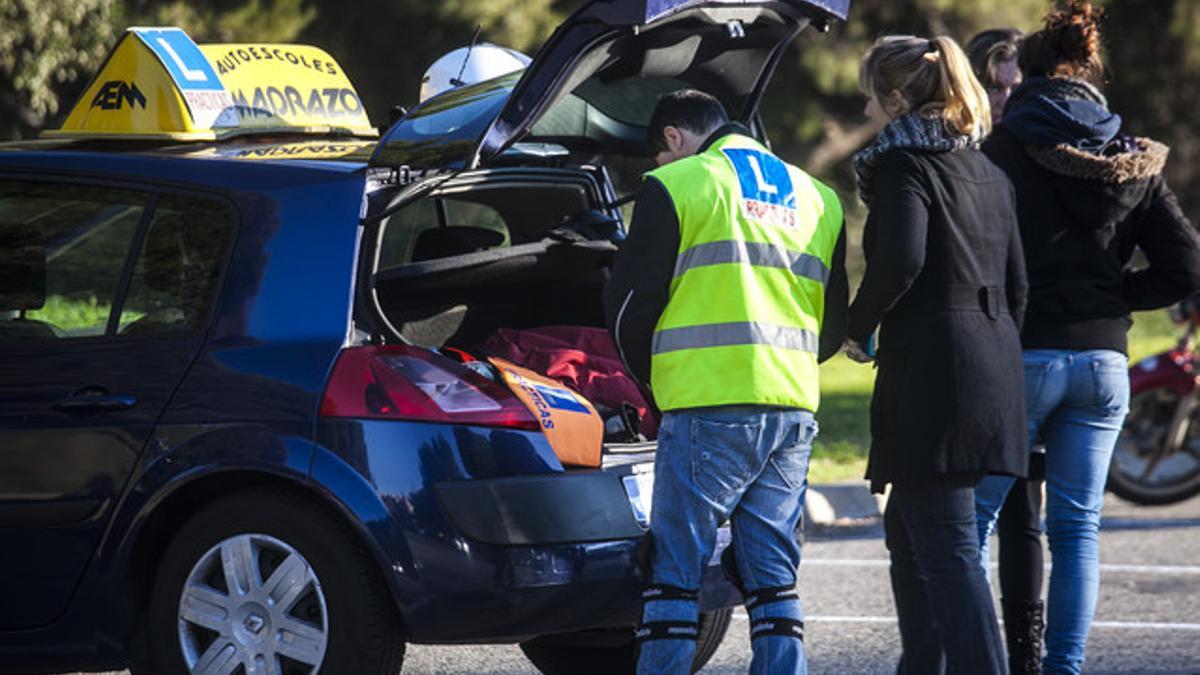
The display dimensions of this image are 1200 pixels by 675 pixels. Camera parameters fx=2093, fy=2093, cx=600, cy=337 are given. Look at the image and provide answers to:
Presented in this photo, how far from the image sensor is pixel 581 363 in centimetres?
569

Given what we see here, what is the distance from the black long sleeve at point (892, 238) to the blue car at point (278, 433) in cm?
61

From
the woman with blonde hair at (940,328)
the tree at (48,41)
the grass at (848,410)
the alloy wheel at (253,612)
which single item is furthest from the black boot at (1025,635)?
the tree at (48,41)

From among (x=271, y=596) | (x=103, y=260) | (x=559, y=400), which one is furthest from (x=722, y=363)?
(x=103, y=260)

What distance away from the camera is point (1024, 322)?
5.57m

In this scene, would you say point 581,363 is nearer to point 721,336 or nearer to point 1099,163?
point 721,336

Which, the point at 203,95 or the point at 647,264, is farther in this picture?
the point at 203,95

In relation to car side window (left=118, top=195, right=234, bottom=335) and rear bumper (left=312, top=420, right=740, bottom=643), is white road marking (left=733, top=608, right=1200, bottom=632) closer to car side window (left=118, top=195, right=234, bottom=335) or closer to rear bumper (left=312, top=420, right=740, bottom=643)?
rear bumper (left=312, top=420, right=740, bottom=643)

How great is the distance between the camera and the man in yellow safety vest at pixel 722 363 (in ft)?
15.7

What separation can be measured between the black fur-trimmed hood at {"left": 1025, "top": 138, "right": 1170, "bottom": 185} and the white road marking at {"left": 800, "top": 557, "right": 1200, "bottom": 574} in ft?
10.4

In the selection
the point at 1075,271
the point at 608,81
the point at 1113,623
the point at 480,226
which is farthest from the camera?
the point at 1113,623

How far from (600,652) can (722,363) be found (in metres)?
1.40

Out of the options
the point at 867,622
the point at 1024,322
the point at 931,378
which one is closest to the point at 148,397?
the point at 931,378

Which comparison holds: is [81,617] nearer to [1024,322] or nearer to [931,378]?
[931,378]

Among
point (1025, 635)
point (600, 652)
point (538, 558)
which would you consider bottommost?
point (600, 652)
